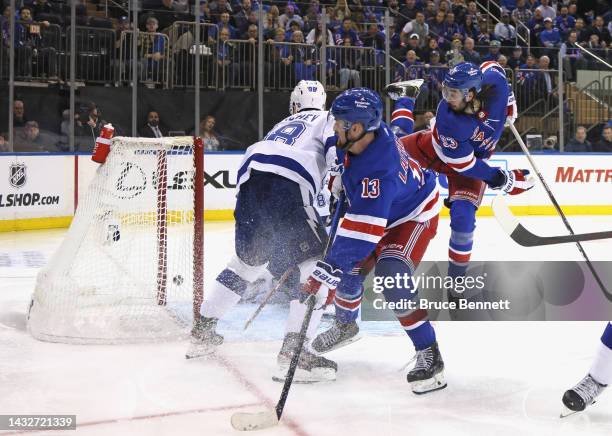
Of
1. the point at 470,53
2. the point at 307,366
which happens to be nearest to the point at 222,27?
the point at 470,53

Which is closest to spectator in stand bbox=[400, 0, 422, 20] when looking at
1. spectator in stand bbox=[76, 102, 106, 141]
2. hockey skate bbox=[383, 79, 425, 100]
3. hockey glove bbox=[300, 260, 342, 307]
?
spectator in stand bbox=[76, 102, 106, 141]

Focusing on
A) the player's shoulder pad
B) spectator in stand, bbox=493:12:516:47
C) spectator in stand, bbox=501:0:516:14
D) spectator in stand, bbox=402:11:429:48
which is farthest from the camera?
spectator in stand, bbox=501:0:516:14

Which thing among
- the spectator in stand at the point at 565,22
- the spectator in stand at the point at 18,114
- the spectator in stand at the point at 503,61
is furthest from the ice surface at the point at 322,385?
the spectator in stand at the point at 565,22

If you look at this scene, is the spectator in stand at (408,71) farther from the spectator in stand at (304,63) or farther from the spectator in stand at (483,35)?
the spectator in stand at (483,35)

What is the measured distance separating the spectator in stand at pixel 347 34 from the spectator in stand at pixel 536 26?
11.2ft

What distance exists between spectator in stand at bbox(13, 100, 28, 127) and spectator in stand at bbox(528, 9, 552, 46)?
714 cm

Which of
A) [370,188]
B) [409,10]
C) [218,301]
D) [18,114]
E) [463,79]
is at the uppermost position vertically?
[409,10]

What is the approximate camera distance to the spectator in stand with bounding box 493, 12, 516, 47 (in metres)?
11.6

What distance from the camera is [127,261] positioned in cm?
399

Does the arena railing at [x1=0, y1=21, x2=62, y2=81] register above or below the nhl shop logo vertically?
above

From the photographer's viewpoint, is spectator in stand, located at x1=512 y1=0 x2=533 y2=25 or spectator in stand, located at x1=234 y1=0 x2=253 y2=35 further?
spectator in stand, located at x1=512 y1=0 x2=533 y2=25

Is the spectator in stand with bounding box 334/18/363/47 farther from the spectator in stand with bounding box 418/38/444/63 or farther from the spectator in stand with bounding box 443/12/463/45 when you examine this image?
the spectator in stand with bounding box 443/12/463/45

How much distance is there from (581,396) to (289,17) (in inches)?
304

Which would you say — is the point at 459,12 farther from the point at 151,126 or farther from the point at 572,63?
the point at 151,126
